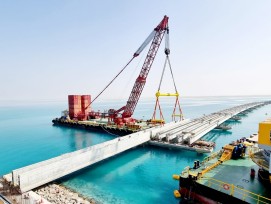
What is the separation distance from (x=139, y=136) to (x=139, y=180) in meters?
11.4

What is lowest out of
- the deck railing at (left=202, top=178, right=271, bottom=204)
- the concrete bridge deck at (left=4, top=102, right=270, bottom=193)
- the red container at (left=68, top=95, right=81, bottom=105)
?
the concrete bridge deck at (left=4, top=102, right=270, bottom=193)

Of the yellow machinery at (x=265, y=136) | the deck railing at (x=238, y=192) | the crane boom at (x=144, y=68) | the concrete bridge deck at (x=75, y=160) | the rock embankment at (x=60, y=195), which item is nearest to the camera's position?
the deck railing at (x=238, y=192)

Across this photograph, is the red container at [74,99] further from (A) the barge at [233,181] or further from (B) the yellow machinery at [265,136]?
(B) the yellow machinery at [265,136]

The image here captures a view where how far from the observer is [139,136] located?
99.4ft

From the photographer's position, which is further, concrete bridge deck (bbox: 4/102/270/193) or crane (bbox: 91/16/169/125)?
crane (bbox: 91/16/169/125)

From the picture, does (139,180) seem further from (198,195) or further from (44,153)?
(44,153)

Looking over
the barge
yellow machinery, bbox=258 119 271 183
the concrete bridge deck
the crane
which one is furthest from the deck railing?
the crane

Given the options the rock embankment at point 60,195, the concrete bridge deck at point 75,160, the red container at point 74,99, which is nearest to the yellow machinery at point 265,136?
the rock embankment at point 60,195

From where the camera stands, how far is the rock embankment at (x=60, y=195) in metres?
14.7

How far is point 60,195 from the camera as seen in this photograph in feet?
50.8

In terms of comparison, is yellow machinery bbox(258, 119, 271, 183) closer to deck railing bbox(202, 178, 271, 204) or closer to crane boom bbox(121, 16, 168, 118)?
deck railing bbox(202, 178, 271, 204)

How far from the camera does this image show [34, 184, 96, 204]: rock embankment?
14669 mm

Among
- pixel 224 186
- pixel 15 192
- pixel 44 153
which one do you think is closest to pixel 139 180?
pixel 224 186

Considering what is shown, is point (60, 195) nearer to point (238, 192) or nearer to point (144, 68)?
point (238, 192)
